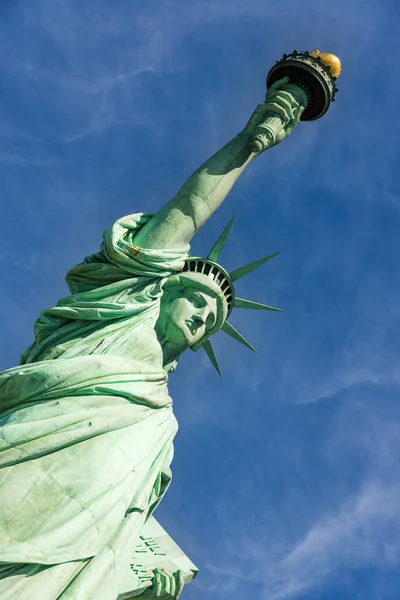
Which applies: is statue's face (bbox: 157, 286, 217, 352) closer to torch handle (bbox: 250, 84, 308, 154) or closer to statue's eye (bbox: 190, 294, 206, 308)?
statue's eye (bbox: 190, 294, 206, 308)

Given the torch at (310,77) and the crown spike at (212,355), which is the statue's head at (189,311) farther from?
the torch at (310,77)

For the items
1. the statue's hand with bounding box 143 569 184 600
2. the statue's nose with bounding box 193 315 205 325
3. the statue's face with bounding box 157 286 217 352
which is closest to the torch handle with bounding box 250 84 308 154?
the statue's face with bounding box 157 286 217 352

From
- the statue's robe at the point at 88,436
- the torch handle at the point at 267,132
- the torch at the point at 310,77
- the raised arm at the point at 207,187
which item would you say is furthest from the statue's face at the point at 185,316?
the torch at the point at 310,77

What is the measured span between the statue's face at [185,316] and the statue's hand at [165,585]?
3115 mm

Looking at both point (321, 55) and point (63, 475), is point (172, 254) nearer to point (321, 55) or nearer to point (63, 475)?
point (63, 475)

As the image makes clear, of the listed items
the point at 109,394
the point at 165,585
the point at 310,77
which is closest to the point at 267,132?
the point at 310,77

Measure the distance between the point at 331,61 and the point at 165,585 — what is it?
368 inches

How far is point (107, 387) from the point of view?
945 cm

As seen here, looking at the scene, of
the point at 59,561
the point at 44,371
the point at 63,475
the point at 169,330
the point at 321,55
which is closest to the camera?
the point at 59,561

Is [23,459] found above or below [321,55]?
below

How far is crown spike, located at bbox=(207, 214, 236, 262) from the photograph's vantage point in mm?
12555

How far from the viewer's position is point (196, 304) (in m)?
Result: 11.7

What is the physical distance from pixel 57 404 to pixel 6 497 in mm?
1284

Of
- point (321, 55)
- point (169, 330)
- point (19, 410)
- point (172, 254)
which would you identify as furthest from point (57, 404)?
point (321, 55)
